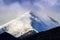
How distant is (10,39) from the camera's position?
77625 mm

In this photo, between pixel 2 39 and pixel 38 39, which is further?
pixel 2 39

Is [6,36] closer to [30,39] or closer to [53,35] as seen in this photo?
[30,39]

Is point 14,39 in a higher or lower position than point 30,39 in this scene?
higher

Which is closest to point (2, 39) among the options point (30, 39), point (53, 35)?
point (30, 39)

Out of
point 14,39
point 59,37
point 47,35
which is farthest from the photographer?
point 14,39

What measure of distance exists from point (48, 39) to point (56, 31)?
3317 mm

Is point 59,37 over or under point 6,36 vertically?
under

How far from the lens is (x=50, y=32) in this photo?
47500 mm

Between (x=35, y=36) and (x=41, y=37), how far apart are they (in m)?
2.55

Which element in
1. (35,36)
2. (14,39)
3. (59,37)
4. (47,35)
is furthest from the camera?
(14,39)

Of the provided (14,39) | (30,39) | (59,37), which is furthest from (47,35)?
(14,39)

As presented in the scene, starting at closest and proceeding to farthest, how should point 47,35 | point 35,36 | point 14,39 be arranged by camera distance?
1. point 47,35
2. point 35,36
3. point 14,39

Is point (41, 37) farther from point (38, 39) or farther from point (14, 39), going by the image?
point (14, 39)

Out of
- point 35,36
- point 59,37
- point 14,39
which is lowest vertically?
point 59,37
